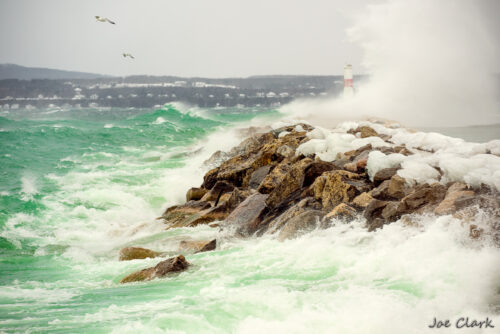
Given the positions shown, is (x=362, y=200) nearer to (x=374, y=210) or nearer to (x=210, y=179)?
(x=374, y=210)

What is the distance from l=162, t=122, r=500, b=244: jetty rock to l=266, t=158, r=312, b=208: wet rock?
18 millimetres

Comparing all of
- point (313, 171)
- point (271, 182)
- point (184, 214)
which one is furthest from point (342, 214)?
point (184, 214)

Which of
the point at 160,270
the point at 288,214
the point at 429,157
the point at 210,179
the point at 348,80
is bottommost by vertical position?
the point at 160,270

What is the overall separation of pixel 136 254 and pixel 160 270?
157cm

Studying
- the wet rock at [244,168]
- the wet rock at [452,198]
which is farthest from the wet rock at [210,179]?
the wet rock at [452,198]

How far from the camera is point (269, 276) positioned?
5902 millimetres

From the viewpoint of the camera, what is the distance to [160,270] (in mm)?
6656

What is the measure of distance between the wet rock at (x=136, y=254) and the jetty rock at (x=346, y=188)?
4.32ft

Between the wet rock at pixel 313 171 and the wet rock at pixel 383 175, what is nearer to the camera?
the wet rock at pixel 383 175

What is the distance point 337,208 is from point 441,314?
306 centimetres

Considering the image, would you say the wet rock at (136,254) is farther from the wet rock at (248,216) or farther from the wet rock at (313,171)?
the wet rock at (313,171)

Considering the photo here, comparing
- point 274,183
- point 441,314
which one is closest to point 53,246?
point 274,183

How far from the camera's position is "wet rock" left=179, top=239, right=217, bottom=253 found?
25.6 feet

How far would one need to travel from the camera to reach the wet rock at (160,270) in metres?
6.62
